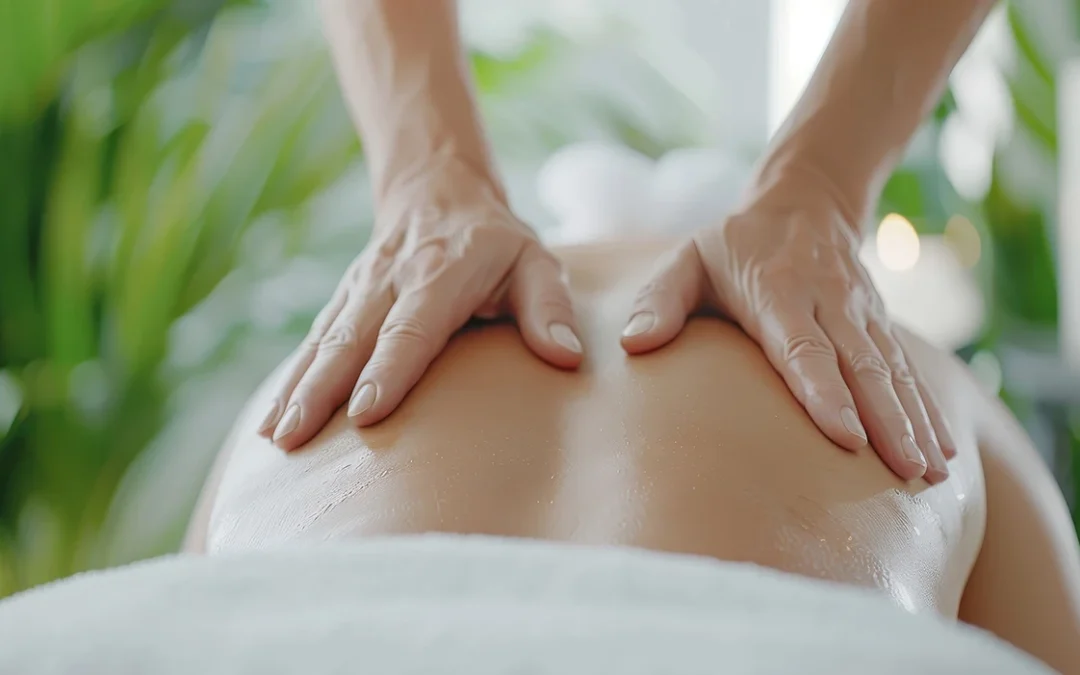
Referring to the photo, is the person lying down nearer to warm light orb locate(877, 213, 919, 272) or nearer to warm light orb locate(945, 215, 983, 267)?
warm light orb locate(877, 213, 919, 272)

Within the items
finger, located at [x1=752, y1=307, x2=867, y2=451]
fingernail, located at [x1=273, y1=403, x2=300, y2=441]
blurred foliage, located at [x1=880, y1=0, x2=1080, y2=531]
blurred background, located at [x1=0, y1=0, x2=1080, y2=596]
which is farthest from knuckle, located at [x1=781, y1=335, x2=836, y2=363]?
blurred foliage, located at [x1=880, y1=0, x2=1080, y2=531]

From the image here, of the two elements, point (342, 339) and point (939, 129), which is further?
point (939, 129)

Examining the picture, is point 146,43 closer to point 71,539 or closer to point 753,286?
point 71,539

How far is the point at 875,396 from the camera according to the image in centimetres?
80

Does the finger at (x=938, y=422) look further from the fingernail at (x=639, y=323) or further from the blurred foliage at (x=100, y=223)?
the blurred foliage at (x=100, y=223)

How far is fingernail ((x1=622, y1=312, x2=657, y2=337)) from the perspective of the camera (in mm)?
835

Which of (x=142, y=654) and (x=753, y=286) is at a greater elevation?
(x=142, y=654)

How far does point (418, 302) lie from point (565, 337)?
0.39ft

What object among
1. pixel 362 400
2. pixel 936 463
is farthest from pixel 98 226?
pixel 936 463

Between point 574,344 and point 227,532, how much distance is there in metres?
0.29

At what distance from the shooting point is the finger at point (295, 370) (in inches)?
32.6

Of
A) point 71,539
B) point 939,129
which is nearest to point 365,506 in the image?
point 71,539

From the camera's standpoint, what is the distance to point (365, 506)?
0.69 metres

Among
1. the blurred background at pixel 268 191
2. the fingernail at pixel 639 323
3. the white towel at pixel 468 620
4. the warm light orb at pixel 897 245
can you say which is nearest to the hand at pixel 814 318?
the fingernail at pixel 639 323
